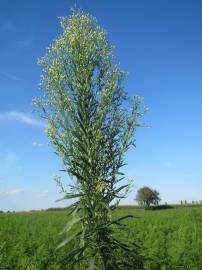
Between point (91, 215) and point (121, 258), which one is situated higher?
point (91, 215)

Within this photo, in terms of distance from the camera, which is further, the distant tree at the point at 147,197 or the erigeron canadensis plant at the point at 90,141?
the distant tree at the point at 147,197

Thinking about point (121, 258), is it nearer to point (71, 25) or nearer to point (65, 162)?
point (65, 162)

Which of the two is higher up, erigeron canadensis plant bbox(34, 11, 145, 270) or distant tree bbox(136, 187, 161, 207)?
distant tree bbox(136, 187, 161, 207)

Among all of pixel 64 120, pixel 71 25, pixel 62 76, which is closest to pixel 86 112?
pixel 64 120

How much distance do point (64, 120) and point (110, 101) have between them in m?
0.90

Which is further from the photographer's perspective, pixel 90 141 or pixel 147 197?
pixel 147 197

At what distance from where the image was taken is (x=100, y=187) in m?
6.59

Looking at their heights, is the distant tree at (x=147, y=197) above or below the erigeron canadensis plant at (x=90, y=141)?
above

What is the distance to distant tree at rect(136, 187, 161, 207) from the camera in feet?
422

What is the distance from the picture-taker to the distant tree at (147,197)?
129 m

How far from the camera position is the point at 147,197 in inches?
5079

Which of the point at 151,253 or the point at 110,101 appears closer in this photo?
the point at 110,101

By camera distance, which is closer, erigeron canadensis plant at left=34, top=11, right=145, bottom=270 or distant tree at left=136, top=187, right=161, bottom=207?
erigeron canadensis plant at left=34, top=11, right=145, bottom=270

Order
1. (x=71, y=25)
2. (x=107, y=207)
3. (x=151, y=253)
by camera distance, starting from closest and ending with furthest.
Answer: (x=107, y=207) → (x=71, y=25) → (x=151, y=253)
